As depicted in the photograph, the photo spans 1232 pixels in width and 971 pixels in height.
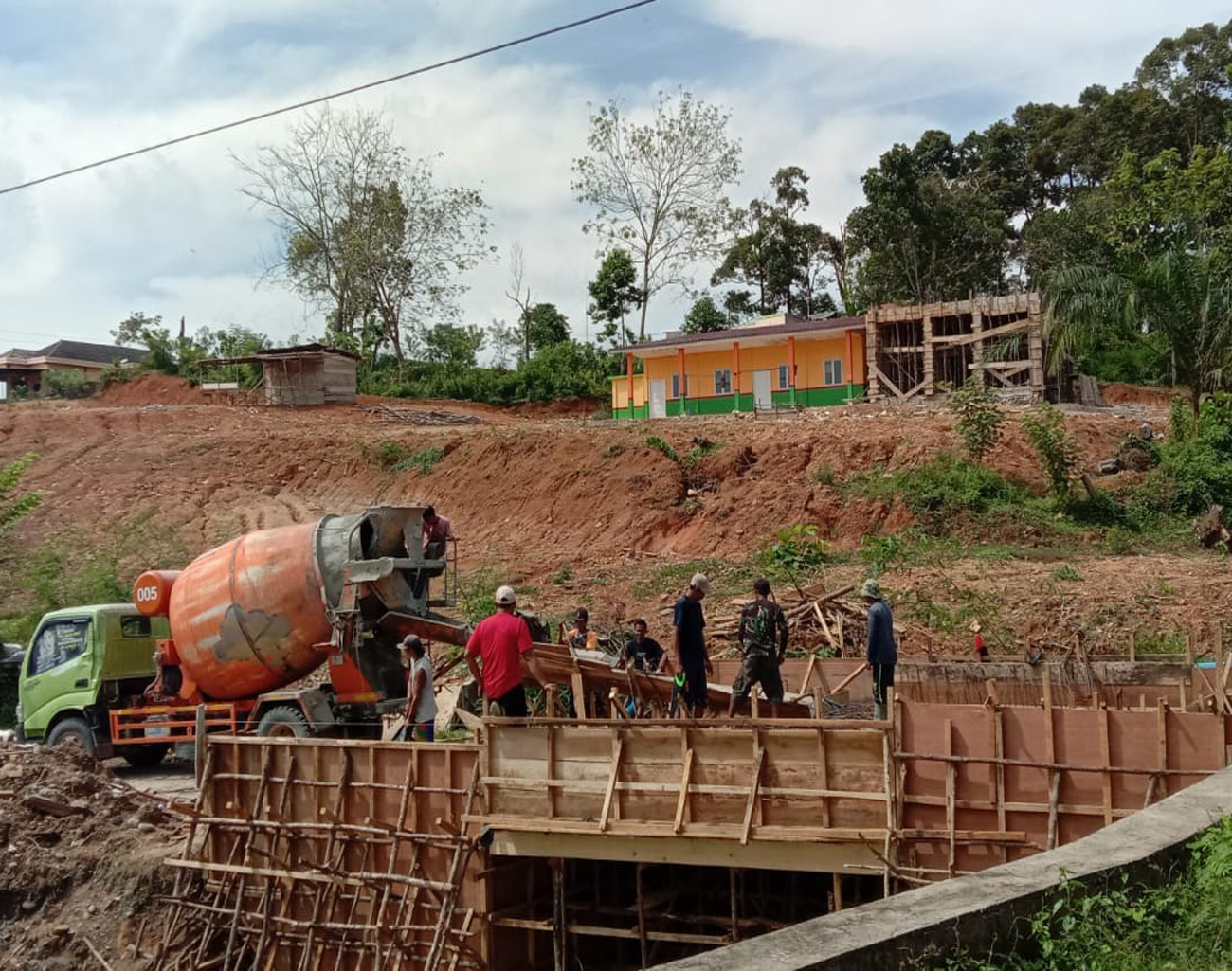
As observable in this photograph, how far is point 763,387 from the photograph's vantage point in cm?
4194

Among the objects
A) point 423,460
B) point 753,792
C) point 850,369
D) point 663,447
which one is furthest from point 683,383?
point 753,792

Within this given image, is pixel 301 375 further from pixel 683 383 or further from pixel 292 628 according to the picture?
pixel 292 628

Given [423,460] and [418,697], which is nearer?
[418,697]

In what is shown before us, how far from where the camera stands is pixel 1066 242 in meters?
50.4

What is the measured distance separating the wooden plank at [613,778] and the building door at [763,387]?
3152 centimetres

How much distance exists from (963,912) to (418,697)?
9.61 m

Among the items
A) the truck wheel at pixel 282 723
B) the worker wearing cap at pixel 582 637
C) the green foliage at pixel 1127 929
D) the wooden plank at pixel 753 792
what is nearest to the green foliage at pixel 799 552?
the worker wearing cap at pixel 582 637

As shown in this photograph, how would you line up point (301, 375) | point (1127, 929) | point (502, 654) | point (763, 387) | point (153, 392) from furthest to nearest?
point (153, 392) → point (301, 375) → point (763, 387) → point (502, 654) → point (1127, 929)

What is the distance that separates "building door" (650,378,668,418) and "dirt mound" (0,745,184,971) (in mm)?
29828

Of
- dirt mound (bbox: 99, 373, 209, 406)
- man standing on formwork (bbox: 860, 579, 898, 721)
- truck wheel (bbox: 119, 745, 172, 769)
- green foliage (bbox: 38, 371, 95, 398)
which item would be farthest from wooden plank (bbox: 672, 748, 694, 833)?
green foliage (bbox: 38, 371, 95, 398)

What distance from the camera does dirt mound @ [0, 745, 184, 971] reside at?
13.8 m

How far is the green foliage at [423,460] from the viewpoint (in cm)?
3616

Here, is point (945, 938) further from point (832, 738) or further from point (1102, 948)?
point (832, 738)

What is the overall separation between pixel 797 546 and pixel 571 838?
1561 cm
